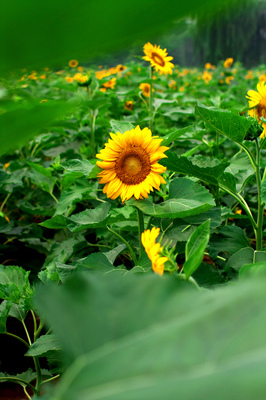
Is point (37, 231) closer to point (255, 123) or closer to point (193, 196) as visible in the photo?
point (193, 196)

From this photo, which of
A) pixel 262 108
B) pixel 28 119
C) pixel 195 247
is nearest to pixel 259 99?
pixel 262 108

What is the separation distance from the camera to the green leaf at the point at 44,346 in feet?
1.98

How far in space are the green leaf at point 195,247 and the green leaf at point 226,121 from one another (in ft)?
1.19

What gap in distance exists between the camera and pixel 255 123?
686mm

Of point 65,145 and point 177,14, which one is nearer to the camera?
point 177,14

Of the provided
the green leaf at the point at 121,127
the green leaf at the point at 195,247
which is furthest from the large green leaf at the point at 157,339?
the green leaf at the point at 121,127

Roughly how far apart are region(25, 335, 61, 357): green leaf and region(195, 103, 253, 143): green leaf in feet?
1.47

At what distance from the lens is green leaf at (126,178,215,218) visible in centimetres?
62

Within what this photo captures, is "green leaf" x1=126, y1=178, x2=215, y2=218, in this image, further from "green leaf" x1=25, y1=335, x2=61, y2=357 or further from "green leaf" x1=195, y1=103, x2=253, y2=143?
"green leaf" x1=25, y1=335, x2=61, y2=357

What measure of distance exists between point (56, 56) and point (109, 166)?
0.57m

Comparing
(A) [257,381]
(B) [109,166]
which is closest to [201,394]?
(A) [257,381]

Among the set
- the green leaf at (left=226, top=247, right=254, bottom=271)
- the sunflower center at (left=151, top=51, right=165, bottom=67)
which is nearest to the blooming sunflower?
the sunflower center at (left=151, top=51, right=165, bottom=67)

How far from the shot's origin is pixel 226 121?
0.68 meters

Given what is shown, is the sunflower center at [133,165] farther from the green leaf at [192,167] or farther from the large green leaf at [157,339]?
the large green leaf at [157,339]
